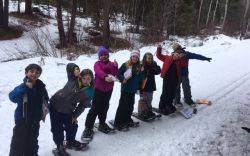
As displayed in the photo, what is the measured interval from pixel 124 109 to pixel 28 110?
7.69 feet

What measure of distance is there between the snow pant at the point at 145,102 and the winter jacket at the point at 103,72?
1160 millimetres

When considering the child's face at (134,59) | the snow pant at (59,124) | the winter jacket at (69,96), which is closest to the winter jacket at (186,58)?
the child's face at (134,59)

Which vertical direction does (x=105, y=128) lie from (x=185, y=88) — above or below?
below

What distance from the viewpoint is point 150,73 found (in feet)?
25.6

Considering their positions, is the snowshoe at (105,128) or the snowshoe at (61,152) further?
the snowshoe at (105,128)

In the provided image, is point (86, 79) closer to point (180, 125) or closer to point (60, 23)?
point (180, 125)

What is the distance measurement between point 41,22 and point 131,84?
26.2m

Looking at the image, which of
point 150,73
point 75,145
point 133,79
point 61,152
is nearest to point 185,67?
point 150,73

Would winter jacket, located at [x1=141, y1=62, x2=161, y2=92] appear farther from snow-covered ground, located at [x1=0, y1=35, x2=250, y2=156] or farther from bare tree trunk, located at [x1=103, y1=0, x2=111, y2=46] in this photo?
bare tree trunk, located at [x1=103, y1=0, x2=111, y2=46]

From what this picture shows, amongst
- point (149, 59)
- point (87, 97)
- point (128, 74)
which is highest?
point (149, 59)

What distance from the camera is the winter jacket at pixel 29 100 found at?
557cm

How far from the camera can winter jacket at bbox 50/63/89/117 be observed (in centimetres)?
616

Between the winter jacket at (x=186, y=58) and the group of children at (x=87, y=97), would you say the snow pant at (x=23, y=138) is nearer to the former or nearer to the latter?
the group of children at (x=87, y=97)

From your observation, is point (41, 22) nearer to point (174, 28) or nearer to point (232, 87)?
point (174, 28)
